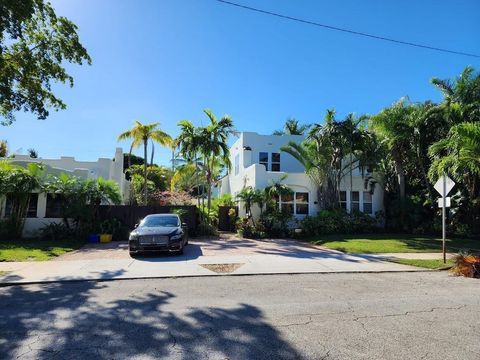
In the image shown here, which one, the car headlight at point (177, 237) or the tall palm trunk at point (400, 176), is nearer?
the car headlight at point (177, 237)

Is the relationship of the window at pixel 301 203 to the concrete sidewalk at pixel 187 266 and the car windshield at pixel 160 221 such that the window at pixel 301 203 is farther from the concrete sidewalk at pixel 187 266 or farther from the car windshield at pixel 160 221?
the car windshield at pixel 160 221

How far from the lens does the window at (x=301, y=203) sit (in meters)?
22.2

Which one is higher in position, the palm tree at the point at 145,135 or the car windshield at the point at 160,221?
the palm tree at the point at 145,135

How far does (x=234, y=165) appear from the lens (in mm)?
30562

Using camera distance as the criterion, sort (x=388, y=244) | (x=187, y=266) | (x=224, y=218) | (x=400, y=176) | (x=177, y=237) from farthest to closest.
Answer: (x=224, y=218), (x=400, y=176), (x=388, y=244), (x=177, y=237), (x=187, y=266)

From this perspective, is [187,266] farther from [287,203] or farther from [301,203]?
[301,203]

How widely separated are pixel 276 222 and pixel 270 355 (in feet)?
51.4

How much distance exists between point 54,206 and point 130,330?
16.7 m

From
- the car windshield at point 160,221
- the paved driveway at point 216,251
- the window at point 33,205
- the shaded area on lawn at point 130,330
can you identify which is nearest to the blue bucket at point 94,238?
the paved driveway at point 216,251

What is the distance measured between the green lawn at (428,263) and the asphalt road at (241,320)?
7.11ft

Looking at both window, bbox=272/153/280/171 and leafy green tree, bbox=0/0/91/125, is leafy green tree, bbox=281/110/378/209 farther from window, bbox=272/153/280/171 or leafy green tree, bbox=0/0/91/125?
leafy green tree, bbox=0/0/91/125

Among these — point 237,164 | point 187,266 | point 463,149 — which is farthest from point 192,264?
point 237,164

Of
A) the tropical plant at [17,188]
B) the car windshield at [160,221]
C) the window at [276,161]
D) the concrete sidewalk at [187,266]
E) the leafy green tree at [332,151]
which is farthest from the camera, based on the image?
the window at [276,161]

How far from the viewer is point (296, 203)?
22.3m
